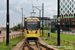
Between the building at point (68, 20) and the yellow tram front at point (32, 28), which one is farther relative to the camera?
the building at point (68, 20)

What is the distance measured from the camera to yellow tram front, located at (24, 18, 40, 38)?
1844 cm

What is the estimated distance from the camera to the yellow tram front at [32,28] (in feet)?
60.5

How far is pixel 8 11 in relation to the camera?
1256 cm

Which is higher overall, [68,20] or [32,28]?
[68,20]

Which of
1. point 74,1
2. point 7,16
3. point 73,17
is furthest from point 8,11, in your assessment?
point 74,1

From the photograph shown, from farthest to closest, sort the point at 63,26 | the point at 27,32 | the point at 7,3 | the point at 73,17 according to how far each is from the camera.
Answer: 1. the point at 63,26
2. the point at 73,17
3. the point at 27,32
4. the point at 7,3

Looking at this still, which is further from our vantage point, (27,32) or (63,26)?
(63,26)

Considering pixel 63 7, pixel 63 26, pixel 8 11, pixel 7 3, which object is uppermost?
pixel 63 7

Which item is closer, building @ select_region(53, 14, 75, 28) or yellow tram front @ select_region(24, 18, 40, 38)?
yellow tram front @ select_region(24, 18, 40, 38)

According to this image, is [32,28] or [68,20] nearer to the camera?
[32,28]

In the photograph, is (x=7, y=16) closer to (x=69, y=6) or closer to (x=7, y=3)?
(x=7, y=3)

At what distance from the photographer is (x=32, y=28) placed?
1870 centimetres

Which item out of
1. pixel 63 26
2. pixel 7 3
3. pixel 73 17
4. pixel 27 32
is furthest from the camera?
pixel 63 26

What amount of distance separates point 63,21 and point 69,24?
16.4 ft
